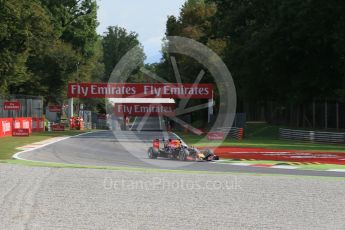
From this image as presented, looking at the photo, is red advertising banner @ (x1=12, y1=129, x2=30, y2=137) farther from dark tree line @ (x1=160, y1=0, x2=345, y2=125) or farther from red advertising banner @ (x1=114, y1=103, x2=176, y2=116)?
red advertising banner @ (x1=114, y1=103, x2=176, y2=116)

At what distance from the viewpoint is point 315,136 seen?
127ft

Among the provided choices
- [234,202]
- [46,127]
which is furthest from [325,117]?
[234,202]

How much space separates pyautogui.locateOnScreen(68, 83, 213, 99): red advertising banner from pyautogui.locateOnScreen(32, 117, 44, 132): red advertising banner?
4.69 meters

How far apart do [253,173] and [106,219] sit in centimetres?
876

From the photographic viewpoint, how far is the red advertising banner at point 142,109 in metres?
79.7

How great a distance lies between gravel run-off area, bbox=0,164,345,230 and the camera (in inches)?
367

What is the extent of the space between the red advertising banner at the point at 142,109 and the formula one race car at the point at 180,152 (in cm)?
5597

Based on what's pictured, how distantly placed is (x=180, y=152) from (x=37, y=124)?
3398 centimetres

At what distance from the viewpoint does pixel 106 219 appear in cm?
955

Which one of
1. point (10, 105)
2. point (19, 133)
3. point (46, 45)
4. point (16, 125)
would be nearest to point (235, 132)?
point (19, 133)

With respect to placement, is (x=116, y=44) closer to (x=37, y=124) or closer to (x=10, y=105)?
(x=37, y=124)

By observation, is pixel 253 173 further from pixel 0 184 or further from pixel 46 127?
pixel 46 127

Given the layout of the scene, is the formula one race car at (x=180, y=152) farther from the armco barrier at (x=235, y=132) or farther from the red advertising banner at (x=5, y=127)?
the armco barrier at (x=235, y=132)

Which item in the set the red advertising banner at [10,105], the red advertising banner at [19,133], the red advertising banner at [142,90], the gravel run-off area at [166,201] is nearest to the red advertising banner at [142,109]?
the red advertising banner at [142,90]
